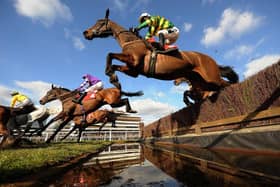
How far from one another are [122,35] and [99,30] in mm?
853

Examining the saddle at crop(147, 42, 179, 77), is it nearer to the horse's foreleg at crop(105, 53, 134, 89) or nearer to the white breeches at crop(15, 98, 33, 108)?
the horse's foreleg at crop(105, 53, 134, 89)

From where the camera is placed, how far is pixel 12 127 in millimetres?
9078

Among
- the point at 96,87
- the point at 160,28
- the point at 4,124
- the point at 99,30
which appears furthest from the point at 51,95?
the point at 160,28

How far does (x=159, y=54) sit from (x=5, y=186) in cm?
412

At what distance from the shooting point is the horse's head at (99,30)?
6094mm

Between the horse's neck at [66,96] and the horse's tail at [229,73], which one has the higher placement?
the horse's neck at [66,96]

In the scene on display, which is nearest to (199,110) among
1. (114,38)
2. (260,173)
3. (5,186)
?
(114,38)

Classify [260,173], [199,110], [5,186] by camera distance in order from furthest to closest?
[199,110]
[260,173]
[5,186]

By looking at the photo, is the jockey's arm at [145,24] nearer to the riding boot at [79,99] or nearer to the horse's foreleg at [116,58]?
the horse's foreleg at [116,58]

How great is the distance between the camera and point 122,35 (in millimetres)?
5672

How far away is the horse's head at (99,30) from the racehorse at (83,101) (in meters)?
4.75

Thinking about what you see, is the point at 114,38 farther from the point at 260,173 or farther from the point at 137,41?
the point at 260,173

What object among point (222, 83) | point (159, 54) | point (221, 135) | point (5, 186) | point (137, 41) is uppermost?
point (137, 41)

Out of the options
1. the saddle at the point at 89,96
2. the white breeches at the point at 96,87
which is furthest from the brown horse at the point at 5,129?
the white breeches at the point at 96,87
